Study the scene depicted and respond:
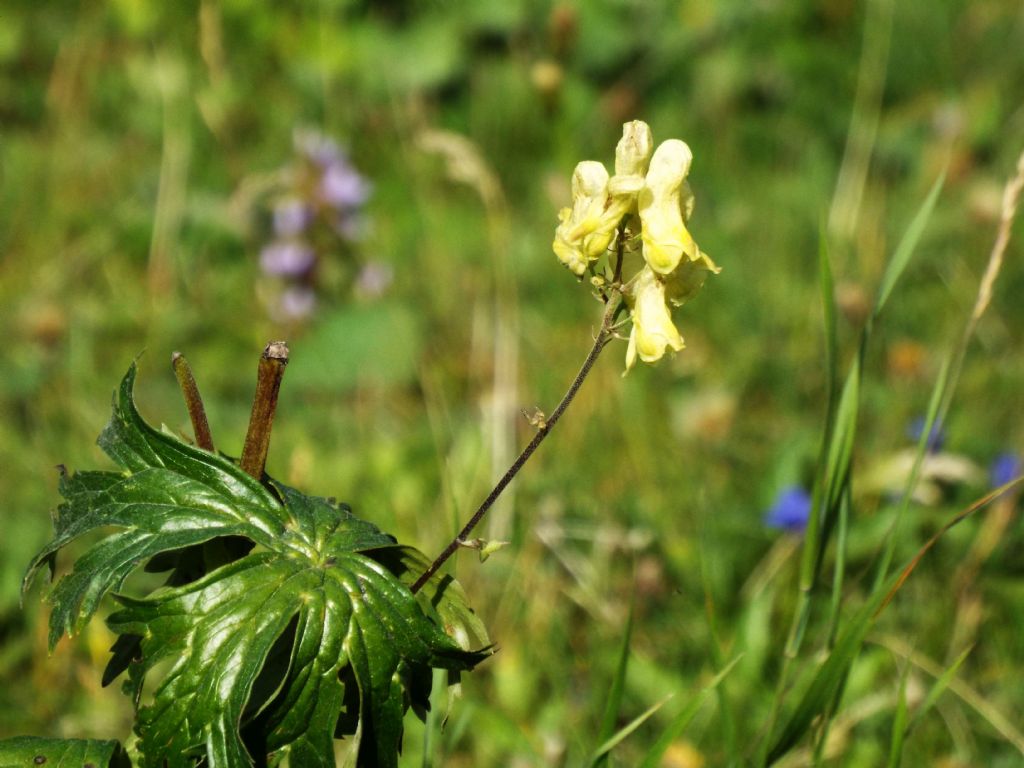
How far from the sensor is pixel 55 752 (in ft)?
3.28

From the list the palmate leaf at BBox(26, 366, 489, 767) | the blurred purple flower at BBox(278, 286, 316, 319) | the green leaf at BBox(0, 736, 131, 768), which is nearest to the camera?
the palmate leaf at BBox(26, 366, 489, 767)

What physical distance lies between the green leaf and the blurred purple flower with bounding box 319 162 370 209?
2093mm

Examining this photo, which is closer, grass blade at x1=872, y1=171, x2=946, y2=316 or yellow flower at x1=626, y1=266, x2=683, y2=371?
yellow flower at x1=626, y1=266, x2=683, y2=371

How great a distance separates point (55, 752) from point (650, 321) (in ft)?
1.95

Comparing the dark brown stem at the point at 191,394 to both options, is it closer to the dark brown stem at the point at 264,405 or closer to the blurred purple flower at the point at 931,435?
the dark brown stem at the point at 264,405

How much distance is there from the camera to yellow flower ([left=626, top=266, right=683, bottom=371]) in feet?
3.00

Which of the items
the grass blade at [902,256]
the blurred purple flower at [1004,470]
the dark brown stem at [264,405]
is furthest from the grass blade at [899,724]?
the blurred purple flower at [1004,470]

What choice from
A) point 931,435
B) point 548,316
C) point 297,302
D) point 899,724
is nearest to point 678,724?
point 899,724

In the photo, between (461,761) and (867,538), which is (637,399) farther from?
(461,761)

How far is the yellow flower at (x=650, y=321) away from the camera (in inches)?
36.0

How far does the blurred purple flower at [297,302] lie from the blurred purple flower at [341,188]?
22 cm

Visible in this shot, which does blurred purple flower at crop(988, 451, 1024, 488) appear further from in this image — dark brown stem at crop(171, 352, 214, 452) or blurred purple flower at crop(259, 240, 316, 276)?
blurred purple flower at crop(259, 240, 316, 276)

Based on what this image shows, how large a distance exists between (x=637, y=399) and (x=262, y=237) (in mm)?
1088

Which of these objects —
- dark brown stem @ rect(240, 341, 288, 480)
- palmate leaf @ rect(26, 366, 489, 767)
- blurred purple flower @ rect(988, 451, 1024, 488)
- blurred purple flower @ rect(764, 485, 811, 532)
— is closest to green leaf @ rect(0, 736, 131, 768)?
palmate leaf @ rect(26, 366, 489, 767)
